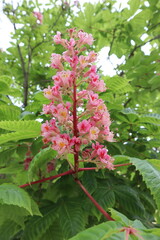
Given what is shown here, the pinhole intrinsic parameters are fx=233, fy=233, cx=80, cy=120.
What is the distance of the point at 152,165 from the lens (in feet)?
3.49

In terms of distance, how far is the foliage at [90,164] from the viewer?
1100 mm

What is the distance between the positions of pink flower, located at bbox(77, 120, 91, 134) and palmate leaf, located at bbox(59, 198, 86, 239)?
494 mm

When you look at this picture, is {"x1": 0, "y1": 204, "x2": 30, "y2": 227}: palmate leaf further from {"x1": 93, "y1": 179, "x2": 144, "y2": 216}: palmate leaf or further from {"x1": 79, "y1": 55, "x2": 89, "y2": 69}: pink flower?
{"x1": 79, "y1": 55, "x2": 89, "y2": 69}: pink flower

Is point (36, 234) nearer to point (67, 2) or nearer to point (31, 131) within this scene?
point (31, 131)

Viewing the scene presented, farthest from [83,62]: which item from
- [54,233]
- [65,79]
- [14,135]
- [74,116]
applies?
[54,233]

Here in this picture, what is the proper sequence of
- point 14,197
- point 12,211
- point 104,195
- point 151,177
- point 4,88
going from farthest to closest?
point 4,88 → point 104,195 → point 12,211 → point 14,197 → point 151,177

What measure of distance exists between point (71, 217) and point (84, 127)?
523 mm

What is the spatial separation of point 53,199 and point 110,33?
2105mm

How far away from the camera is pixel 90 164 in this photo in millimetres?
1609

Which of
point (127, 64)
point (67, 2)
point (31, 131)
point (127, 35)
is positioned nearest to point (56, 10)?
point (67, 2)

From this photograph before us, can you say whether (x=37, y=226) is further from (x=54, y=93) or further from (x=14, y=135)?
(x=54, y=93)

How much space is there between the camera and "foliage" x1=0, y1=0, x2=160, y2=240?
1.10 metres

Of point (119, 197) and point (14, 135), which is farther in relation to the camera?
point (119, 197)

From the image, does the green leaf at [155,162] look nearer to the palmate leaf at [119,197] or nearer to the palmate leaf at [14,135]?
the palmate leaf at [119,197]
